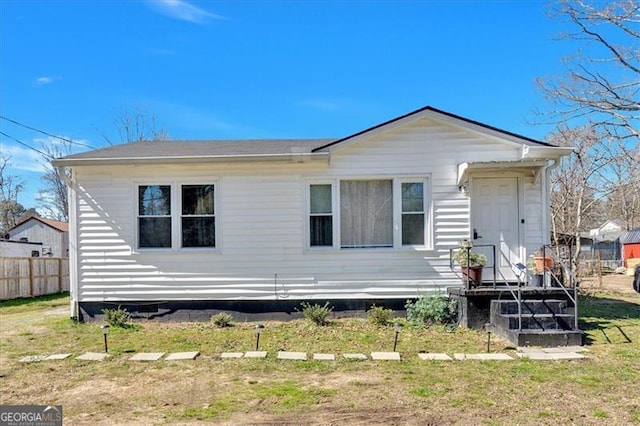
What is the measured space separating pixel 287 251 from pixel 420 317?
2.72 m

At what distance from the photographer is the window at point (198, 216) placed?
866 cm

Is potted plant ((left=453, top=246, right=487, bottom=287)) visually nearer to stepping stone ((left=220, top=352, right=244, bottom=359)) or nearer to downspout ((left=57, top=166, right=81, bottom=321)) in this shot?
stepping stone ((left=220, top=352, right=244, bottom=359))

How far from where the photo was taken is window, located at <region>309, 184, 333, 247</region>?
8539 millimetres

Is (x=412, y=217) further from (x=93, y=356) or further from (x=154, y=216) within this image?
(x=93, y=356)

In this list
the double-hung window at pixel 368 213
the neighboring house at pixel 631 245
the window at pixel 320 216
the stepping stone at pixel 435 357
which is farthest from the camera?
the neighboring house at pixel 631 245

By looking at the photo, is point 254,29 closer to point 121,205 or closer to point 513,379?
point 121,205

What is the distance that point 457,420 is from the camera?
3.71 meters

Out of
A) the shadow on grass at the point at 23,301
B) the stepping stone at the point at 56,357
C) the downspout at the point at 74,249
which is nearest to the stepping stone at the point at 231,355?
the stepping stone at the point at 56,357

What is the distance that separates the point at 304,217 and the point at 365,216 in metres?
1.16

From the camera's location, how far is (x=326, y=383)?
479cm

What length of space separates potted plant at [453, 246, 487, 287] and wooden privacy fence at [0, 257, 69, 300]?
15.0m

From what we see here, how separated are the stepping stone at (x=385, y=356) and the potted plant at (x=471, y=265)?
7.82 feet

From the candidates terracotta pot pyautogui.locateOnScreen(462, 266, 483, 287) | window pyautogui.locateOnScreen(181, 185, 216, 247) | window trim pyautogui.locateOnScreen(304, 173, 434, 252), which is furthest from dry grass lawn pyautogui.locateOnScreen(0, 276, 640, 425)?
window pyautogui.locateOnScreen(181, 185, 216, 247)

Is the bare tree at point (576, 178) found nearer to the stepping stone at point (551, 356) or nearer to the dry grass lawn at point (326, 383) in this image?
the stepping stone at point (551, 356)
